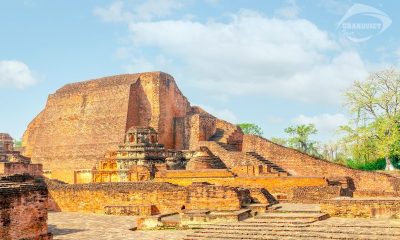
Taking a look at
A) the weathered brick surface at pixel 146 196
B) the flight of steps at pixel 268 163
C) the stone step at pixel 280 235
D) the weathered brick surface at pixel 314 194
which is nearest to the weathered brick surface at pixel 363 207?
the stone step at pixel 280 235

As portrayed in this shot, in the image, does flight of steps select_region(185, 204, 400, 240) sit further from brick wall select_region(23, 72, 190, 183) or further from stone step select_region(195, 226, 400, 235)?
brick wall select_region(23, 72, 190, 183)

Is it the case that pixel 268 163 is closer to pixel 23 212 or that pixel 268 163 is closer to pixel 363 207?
pixel 363 207

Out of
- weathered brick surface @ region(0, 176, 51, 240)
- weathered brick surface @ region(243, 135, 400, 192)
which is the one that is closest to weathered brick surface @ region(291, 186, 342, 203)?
weathered brick surface @ region(243, 135, 400, 192)

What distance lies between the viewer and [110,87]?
3284 centimetres

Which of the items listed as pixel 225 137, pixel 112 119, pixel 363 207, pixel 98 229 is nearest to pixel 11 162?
pixel 112 119

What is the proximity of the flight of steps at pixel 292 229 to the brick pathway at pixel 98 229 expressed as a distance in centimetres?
83

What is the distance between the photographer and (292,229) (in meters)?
10.6

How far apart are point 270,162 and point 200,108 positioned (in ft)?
35.9

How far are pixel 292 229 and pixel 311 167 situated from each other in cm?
1180

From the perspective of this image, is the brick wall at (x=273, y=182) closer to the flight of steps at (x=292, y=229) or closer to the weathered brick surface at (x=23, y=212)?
the flight of steps at (x=292, y=229)

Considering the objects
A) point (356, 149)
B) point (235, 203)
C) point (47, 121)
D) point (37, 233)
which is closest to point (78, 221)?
point (235, 203)

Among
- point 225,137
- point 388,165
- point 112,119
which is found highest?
point 112,119

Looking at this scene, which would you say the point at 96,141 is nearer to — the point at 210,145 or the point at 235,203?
the point at 210,145

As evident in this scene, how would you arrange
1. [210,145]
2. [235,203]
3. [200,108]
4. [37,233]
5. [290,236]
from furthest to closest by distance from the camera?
[200,108], [210,145], [235,203], [290,236], [37,233]
